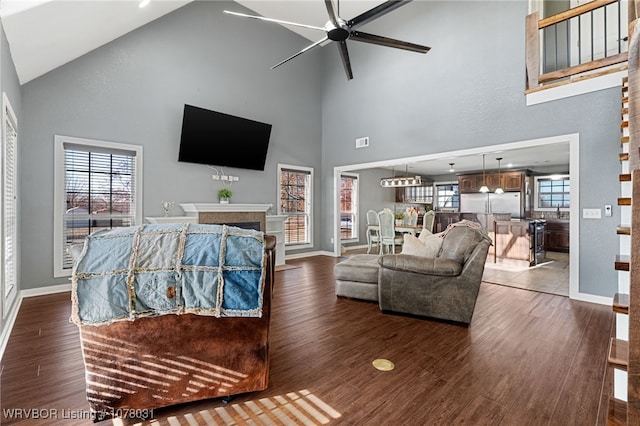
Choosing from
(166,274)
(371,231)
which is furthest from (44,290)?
(371,231)

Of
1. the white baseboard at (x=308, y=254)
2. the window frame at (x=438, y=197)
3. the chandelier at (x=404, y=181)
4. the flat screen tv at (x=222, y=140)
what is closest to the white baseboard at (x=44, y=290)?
the flat screen tv at (x=222, y=140)

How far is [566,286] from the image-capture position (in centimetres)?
443

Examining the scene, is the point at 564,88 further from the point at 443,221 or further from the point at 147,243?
the point at 443,221

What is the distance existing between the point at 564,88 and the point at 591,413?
4005 millimetres

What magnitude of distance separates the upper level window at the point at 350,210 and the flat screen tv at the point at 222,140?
119 inches

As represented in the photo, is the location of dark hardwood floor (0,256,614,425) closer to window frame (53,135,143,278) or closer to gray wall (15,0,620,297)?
window frame (53,135,143,278)

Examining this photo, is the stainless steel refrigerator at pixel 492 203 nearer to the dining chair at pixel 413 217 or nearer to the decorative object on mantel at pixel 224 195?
the dining chair at pixel 413 217

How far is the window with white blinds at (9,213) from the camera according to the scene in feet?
9.20

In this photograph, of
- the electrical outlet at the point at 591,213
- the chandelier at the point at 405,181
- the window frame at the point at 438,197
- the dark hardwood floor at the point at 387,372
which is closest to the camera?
the dark hardwood floor at the point at 387,372

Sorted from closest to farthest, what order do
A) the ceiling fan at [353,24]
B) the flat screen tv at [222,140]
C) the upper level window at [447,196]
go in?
1. the ceiling fan at [353,24]
2. the flat screen tv at [222,140]
3. the upper level window at [447,196]

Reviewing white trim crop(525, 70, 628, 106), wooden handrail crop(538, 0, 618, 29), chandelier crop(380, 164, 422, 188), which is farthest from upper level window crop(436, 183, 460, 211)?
wooden handrail crop(538, 0, 618, 29)

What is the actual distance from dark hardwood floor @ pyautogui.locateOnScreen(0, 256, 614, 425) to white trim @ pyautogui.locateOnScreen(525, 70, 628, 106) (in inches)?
107

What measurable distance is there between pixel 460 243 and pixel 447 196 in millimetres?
8177

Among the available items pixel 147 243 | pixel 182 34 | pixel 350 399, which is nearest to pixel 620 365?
pixel 350 399
